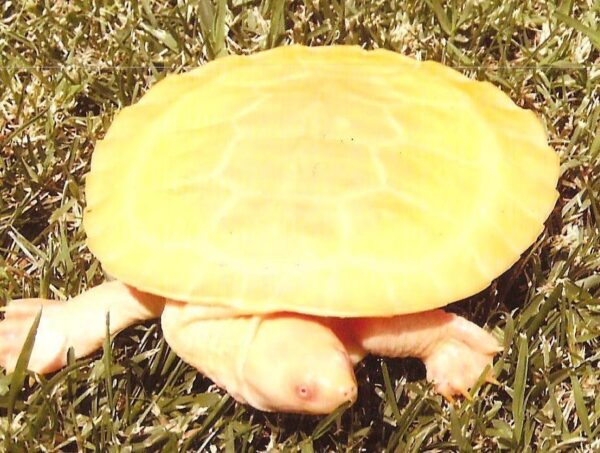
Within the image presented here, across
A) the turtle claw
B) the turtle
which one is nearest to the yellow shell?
the turtle

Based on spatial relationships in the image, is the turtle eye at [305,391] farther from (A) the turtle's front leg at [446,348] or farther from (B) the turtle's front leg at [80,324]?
(B) the turtle's front leg at [80,324]

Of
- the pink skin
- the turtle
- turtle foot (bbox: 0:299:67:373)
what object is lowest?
turtle foot (bbox: 0:299:67:373)

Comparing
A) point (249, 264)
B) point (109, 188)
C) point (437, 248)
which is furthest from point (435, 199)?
point (109, 188)

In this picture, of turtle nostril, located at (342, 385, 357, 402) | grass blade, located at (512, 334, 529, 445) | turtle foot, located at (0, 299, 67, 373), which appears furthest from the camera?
turtle foot, located at (0, 299, 67, 373)

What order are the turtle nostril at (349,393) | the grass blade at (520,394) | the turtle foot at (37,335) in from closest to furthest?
the turtle nostril at (349,393) < the grass blade at (520,394) < the turtle foot at (37,335)

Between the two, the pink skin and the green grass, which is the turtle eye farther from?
the green grass

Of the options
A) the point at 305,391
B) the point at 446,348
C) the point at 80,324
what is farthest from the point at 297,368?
the point at 80,324

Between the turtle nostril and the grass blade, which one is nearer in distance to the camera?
the turtle nostril

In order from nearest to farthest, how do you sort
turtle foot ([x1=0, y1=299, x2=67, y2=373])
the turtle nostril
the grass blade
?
1. the turtle nostril
2. the grass blade
3. turtle foot ([x1=0, y1=299, x2=67, y2=373])

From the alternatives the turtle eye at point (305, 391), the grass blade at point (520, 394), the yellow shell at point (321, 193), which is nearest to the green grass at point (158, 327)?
the grass blade at point (520, 394)
